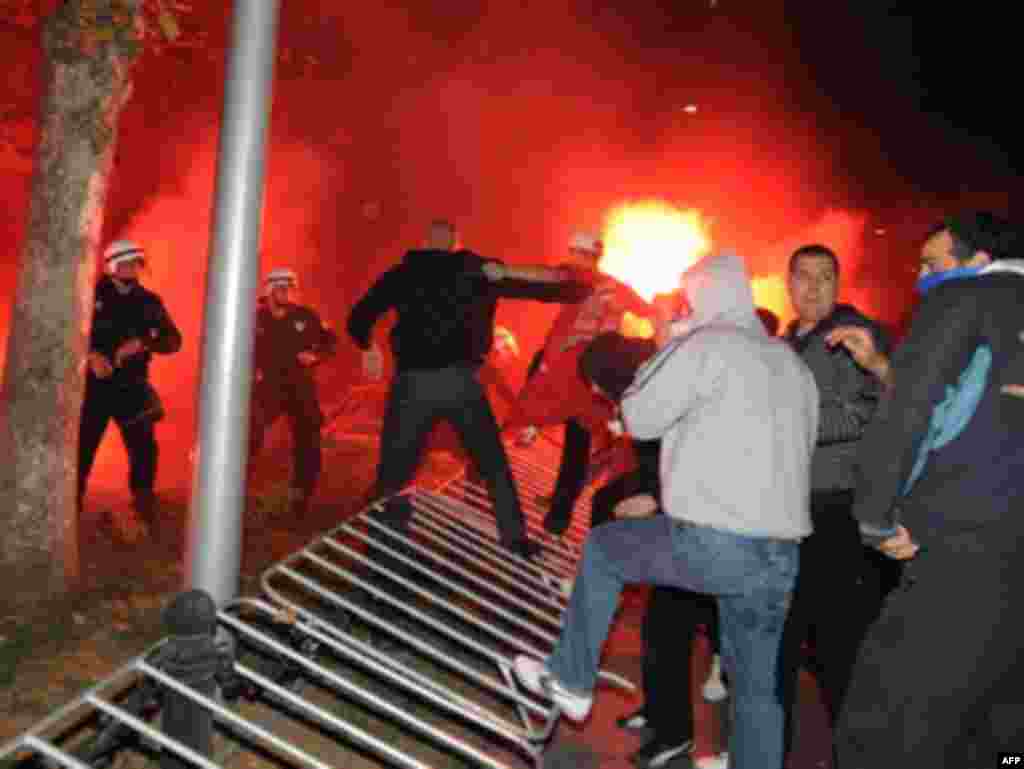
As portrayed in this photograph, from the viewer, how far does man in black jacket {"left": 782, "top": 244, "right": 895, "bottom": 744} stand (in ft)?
13.1

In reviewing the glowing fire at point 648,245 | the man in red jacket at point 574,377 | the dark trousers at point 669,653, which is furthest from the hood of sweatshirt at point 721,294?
the glowing fire at point 648,245

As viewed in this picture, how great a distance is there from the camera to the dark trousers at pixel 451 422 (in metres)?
5.20

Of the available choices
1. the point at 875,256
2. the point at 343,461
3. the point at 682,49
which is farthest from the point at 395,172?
the point at 875,256

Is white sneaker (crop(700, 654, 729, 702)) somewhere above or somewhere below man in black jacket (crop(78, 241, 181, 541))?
below

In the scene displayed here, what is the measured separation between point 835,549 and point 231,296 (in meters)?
2.79

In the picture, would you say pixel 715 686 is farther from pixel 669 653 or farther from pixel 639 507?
pixel 639 507

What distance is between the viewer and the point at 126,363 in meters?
6.40

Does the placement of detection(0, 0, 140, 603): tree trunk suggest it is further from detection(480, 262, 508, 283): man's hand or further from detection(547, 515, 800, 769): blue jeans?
detection(547, 515, 800, 769): blue jeans

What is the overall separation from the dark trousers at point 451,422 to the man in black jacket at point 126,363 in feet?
7.25

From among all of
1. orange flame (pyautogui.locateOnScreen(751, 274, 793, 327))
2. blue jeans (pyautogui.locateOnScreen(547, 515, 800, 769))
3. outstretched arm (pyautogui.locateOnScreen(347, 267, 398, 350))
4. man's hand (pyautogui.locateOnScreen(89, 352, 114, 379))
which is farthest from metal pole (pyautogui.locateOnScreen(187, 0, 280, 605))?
orange flame (pyautogui.locateOnScreen(751, 274, 793, 327))

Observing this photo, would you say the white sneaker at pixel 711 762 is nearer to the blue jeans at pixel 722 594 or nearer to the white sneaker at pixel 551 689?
the blue jeans at pixel 722 594

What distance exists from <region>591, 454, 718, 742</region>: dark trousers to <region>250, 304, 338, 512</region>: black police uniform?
408cm

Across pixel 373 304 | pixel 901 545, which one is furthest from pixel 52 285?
pixel 901 545

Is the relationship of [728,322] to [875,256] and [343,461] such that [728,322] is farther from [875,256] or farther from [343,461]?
[875,256]
